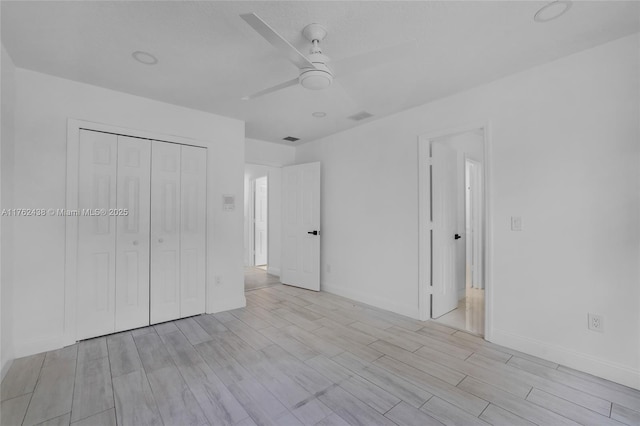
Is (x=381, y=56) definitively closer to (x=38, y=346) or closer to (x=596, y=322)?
(x=596, y=322)

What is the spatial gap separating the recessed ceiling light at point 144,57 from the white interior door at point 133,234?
1021 mm

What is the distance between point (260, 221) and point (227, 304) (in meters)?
3.38

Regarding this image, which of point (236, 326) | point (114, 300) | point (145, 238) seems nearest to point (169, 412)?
point (236, 326)

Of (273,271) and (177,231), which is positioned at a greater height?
(177,231)

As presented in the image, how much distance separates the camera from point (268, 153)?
4.95m

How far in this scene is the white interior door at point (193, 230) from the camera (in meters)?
3.45

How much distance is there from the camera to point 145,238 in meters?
3.18

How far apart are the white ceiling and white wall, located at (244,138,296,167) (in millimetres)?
1620

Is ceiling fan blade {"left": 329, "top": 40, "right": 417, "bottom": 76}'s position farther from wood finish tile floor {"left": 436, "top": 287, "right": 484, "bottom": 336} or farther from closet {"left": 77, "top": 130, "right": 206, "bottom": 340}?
wood finish tile floor {"left": 436, "top": 287, "right": 484, "bottom": 336}

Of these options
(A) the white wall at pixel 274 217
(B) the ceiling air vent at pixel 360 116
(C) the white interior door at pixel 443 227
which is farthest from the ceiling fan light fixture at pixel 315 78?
(A) the white wall at pixel 274 217

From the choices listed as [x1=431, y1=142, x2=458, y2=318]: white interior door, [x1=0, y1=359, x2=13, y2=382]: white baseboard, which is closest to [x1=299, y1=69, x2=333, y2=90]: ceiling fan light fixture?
[x1=431, y1=142, x2=458, y2=318]: white interior door

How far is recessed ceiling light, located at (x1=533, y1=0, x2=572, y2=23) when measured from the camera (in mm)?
1735

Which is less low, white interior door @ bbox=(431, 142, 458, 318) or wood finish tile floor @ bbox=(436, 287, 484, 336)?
white interior door @ bbox=(431, 142, 458, 318)

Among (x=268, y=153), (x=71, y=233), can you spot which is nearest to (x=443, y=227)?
(x=268, y=153)
